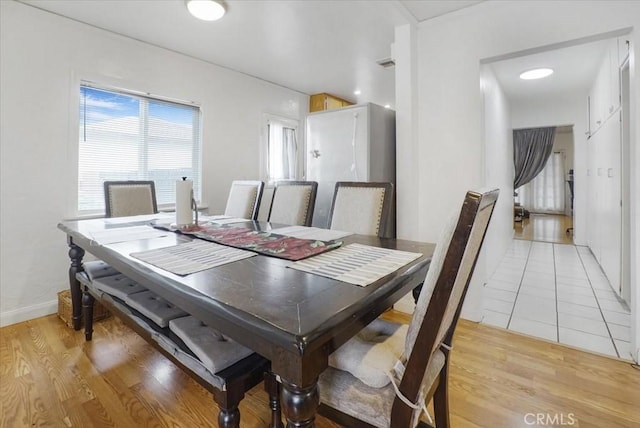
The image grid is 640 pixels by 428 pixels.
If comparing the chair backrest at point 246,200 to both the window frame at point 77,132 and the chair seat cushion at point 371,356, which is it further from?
the chair seat cushion at point 371,356

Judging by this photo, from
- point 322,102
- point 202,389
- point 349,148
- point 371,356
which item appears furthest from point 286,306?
point 322,102

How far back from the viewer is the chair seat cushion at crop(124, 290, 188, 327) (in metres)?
1.36

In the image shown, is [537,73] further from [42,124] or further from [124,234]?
[42,124]

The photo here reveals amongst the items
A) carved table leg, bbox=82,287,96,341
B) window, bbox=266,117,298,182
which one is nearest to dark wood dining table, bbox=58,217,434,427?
carved table leg, bbox=82,287,96,341

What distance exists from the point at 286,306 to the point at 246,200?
2.05m

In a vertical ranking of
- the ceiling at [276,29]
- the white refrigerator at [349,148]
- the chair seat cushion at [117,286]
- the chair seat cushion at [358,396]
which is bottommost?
the chair seat cushion at [358,396]

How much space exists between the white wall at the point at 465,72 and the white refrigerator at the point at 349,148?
12.3 inches

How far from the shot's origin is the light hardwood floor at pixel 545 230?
18.9ft

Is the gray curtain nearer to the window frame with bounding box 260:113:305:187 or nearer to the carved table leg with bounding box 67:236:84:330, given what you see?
the window frame with bounding box 260:113:305:187

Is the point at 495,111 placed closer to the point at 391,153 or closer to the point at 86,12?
the point at 391,153

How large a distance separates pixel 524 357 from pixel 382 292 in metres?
1.64

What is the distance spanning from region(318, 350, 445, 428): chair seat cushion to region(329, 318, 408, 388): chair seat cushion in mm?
22

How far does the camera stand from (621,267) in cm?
278

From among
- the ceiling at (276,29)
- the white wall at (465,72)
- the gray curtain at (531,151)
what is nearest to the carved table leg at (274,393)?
the white wall at (465,72)
